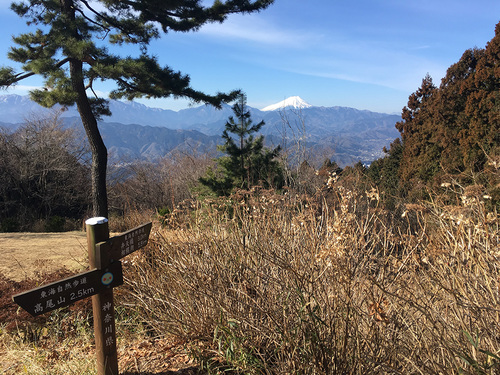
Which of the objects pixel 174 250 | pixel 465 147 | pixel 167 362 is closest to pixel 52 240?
pixel 174 250

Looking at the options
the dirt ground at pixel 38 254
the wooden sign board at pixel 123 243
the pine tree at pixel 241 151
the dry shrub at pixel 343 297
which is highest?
the pine tree at pixel 241 151

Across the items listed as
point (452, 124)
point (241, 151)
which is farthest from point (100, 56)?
point (452, 124)

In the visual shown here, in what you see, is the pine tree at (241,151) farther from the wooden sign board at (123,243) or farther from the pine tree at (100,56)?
the wooden sign board at (123,243)

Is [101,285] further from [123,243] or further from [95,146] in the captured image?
[95,146]

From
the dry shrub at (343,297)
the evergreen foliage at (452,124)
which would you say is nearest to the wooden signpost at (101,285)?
the dry shrub at (343,297)

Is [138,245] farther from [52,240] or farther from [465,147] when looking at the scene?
[465,147]

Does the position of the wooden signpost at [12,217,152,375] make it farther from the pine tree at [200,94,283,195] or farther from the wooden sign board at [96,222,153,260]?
the pine tree at [200,94,283,195]

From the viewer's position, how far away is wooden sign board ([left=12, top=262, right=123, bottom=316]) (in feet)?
6.40

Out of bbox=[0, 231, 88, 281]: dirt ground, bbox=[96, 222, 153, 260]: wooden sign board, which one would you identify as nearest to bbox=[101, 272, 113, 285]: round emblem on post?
bbox=[96, 222, 153, 260]: wooden sign board

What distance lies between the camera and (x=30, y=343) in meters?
3.48

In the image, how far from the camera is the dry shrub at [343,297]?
5.83ft

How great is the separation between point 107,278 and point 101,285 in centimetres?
6

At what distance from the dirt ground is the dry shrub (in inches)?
88.2

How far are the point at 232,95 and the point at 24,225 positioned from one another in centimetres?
890
